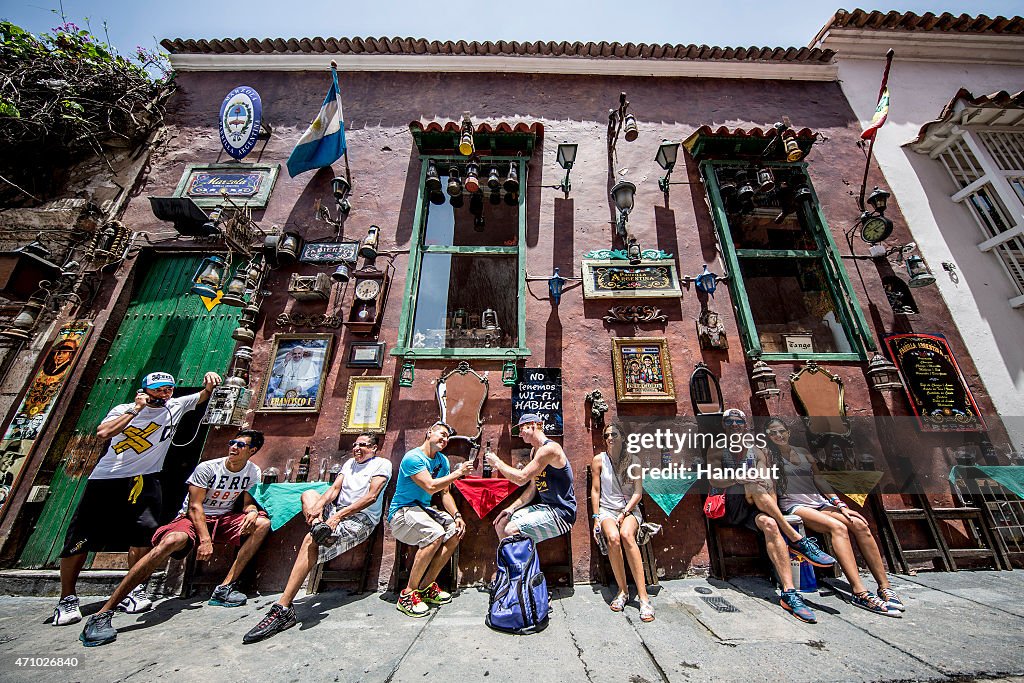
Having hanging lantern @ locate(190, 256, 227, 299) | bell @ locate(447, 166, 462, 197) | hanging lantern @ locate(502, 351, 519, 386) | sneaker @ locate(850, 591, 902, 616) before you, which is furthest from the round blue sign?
sneaker @ locate(850, 591, 902, 616)

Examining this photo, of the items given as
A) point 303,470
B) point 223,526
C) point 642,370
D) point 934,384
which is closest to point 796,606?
point 642,370

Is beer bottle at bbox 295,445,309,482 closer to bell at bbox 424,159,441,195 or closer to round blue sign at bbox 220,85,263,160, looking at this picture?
bell at bbox 424,159,441,195

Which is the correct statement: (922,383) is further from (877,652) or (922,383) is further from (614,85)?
(614,85)

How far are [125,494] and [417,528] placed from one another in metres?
2.95

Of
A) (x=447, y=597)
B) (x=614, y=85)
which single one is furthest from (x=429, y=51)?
(x=447, y=597)

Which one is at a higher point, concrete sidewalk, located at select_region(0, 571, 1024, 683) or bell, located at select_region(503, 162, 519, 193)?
bell, located at select_region(503, 162, 519, 193)

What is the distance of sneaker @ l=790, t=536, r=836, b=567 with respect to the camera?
3443 millimetres

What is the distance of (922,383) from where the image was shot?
16.8ft

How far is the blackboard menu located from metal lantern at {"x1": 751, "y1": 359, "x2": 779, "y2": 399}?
6.73 ft

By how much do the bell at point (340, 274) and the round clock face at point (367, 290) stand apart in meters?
0.27

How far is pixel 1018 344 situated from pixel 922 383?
207 centimetres

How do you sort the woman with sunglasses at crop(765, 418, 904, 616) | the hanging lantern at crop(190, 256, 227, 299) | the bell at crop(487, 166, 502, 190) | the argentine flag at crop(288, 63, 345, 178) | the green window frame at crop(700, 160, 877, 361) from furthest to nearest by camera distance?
the argentine flag at crop(288, 63, 345, 178)
the bell at crop(487, 166, 502, 190)
the green window frame at crop(700, 160, 877, 361)
the hanging lantern at crop(190, 256, 227, 299)
the woman with sunglasses at crop(765, 418, 904, 616)

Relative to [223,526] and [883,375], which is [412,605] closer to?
[223,526]

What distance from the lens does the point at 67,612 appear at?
324 centimetres
